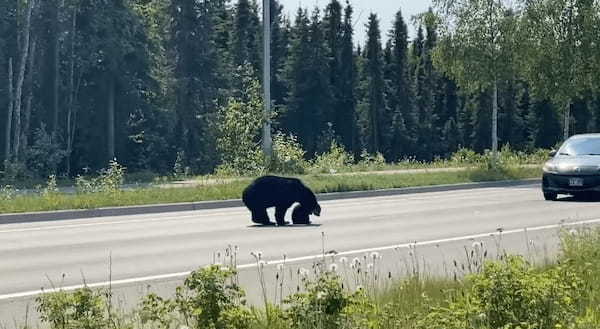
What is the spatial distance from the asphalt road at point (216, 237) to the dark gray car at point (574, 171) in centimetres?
48

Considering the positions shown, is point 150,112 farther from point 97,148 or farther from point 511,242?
point 511,242

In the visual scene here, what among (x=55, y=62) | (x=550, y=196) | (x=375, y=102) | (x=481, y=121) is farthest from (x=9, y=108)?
(x=481, y=121)

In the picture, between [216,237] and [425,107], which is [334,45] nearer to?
[425,107]

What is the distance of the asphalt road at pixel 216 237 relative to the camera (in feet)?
35.7

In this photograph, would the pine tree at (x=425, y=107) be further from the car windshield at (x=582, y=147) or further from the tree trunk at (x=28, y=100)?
the car windshield at (x=582, y=147)

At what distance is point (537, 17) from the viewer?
1454 inches

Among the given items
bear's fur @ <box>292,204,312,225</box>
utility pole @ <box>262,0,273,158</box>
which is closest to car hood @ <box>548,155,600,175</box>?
bear's fur @ <box>292,204,312,225</box>

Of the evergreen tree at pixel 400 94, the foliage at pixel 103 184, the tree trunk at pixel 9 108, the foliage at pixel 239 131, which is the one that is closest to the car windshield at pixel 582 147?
the foliage at pixel 103 184

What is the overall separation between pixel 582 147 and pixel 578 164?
3.74 feet

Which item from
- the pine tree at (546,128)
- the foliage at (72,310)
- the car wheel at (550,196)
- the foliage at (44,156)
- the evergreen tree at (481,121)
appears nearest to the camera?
the foliage at (72,310)

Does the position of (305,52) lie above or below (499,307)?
above

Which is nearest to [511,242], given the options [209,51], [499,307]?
[499,307]

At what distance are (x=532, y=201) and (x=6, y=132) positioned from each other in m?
30.3

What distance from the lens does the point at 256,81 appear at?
1459 inches
